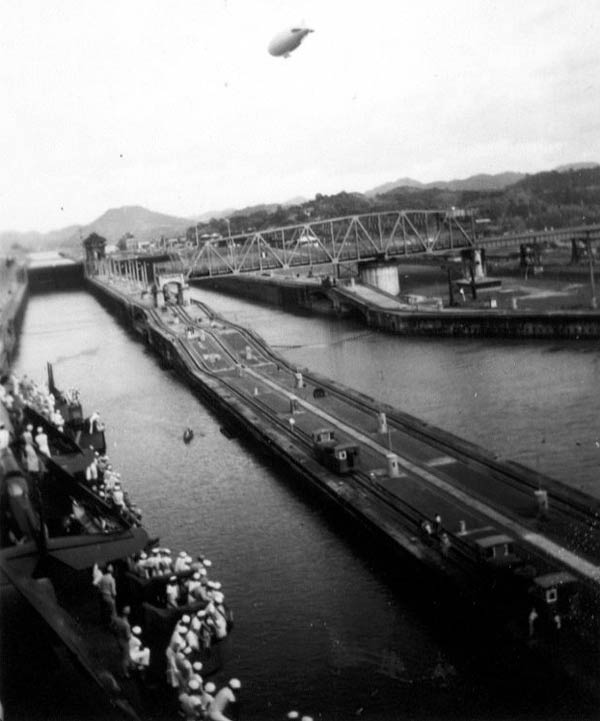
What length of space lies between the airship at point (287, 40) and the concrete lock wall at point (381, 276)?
56.4 metres

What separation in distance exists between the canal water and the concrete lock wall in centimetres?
2237

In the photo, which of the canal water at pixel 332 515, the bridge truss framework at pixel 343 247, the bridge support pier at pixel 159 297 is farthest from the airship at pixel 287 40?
the bridge truss framework at pixel 343 247

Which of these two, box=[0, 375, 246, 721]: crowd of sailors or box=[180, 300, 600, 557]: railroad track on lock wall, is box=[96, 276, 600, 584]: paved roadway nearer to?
box=[180, 300, 600, 557]: railroad track on lock wall

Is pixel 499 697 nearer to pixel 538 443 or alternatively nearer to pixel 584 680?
pixel 584 680

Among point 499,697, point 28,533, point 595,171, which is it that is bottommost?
point 499,697

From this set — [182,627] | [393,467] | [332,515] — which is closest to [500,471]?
[393,467]

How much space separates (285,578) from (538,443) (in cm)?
1214

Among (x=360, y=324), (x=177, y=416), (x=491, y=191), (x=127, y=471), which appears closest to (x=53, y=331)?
(x=360, y=324)

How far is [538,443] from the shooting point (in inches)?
1097

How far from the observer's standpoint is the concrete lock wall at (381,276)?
7600 cm

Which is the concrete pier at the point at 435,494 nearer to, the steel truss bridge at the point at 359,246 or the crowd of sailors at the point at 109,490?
the crowd of sailors at the point at 109,490

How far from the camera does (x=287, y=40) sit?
1850 centimetres

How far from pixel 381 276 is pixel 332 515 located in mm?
55995

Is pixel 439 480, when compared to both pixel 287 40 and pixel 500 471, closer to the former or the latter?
pixel 500 471
